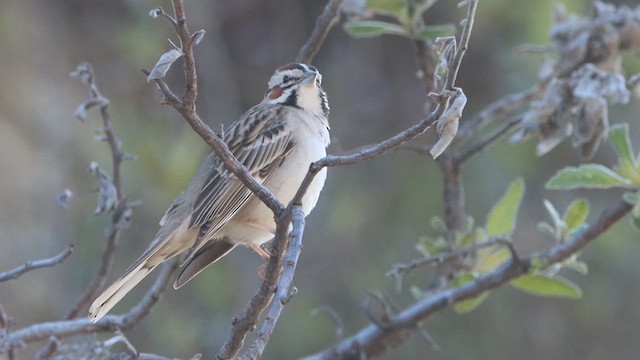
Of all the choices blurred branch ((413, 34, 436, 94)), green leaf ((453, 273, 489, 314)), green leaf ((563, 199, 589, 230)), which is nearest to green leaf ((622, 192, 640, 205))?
green leaf ((563, 199, 589, 230))

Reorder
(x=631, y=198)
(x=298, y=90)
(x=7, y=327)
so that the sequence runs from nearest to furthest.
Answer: (x=7, y=327), (x=631, y=198), (x=298, y=90)

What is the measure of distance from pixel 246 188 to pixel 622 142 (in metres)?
1.20

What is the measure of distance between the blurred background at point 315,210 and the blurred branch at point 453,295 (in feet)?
6.97

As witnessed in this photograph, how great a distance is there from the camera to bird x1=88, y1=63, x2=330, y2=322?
3564 mm

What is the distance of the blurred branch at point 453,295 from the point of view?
3.17 meters

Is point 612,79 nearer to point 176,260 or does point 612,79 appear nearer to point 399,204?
point 176,260

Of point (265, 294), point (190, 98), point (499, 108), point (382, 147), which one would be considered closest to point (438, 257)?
point (499, 108)

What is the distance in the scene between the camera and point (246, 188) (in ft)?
11.9

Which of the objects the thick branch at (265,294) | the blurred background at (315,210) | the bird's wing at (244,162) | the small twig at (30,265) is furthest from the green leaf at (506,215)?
the blurred background at (315,210)

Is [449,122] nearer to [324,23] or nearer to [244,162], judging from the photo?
[324,23]

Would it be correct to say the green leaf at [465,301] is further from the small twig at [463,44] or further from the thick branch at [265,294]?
the small twig at [463,44]

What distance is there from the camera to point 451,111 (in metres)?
2.04

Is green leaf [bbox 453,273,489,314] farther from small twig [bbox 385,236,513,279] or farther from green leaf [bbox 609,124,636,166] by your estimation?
green leaf [bbox 609,124,636,166]

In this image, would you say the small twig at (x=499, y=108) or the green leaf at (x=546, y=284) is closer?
the green leaf at (x=546, y=284)
